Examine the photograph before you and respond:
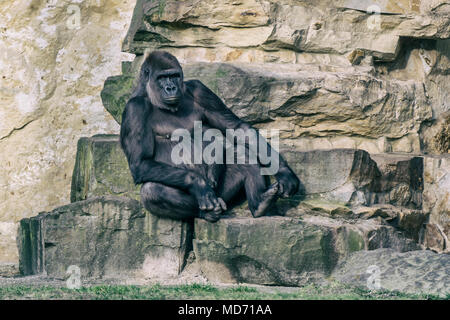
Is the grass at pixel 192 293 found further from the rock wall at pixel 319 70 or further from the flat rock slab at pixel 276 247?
the rock wall at pixel 319 70

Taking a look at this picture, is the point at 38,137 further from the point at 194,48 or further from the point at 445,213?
the point at 445,213

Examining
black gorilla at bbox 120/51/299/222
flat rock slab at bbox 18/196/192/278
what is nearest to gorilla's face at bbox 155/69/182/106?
black gorilla at bbox 120/51/299/222

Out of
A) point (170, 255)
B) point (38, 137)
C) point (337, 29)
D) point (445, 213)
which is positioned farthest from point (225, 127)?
point (38, 137)

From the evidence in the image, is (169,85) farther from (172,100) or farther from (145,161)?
(145,161)

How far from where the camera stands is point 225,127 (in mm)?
6809

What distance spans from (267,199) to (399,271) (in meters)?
1.13

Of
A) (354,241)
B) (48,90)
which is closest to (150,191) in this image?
(354,241)

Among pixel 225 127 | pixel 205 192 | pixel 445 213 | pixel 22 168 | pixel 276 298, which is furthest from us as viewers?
pixel 22 168

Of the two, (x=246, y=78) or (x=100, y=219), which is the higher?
(x=246, y=78)

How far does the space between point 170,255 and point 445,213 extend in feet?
8.08

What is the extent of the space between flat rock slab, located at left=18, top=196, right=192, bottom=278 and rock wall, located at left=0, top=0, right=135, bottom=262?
2.18m

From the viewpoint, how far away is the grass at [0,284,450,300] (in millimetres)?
5242

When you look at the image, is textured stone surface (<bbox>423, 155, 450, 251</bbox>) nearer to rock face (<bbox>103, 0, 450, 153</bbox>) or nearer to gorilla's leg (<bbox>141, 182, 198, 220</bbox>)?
rock face (<bbox>103, 0, 450, 153</bbox>)

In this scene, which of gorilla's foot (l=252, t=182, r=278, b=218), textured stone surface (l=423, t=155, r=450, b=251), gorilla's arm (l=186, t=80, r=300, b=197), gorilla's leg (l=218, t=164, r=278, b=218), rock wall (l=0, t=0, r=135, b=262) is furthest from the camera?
rock wall (l=0, t=0, r=135, b=262)
